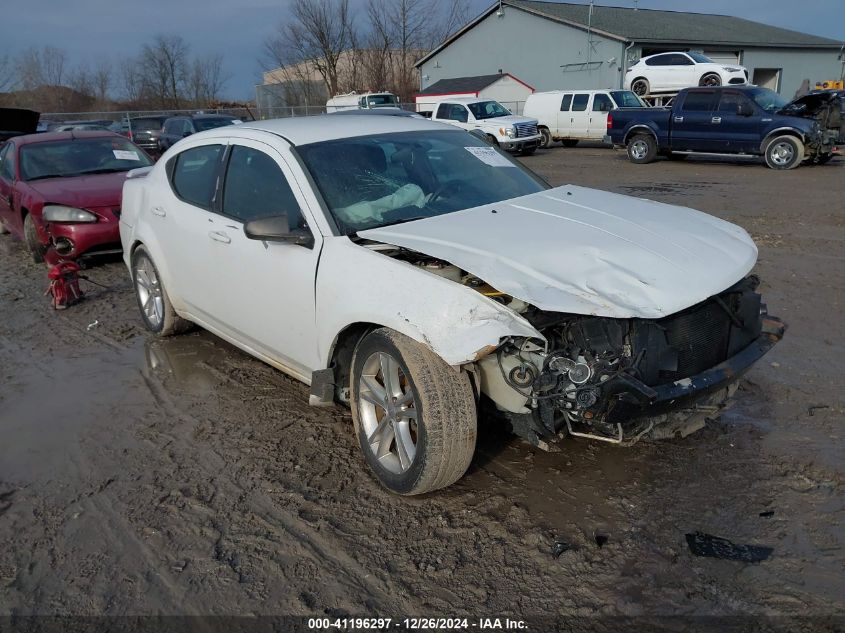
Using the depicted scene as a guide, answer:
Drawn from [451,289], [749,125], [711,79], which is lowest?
[451,289]

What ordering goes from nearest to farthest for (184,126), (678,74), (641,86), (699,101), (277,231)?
(277,231), (699,101), (184,126), (678,74), (641,86)

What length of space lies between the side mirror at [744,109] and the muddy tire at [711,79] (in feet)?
30.5

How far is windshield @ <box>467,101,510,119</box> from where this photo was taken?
2294 cm

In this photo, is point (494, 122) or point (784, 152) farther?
point (494, 122)

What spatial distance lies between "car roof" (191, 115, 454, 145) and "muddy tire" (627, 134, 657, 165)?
49.1 feet

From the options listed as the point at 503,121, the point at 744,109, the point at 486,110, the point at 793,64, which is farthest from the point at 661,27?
the point at 744,109

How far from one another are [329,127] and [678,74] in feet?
80.2

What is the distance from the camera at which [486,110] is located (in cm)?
2323

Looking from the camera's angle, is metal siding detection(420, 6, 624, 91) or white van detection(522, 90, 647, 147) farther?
metal siding detection(420, 6, 624, 91)

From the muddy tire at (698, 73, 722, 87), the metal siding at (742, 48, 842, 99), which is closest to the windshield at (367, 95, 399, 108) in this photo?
the muddy tire at (698, 73, 722, 87)

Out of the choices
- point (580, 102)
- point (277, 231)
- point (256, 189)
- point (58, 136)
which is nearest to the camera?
point (277, 231)

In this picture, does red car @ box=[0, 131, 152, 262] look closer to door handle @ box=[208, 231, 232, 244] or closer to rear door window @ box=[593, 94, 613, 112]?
door handle @ box=[208, 231, 232, 244]

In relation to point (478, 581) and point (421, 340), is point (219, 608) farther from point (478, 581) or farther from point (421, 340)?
point (421, 340)

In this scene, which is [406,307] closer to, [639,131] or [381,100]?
[639,131]
